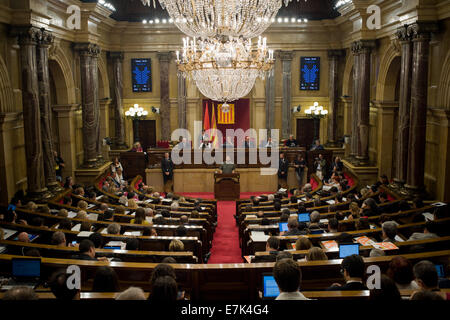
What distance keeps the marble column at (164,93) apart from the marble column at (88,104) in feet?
13.6

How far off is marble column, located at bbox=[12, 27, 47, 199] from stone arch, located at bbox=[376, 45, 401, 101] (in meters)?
10.4

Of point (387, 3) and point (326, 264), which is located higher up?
point (387, 3)

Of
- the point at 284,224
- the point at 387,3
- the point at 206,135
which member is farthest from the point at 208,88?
the point at 206,135

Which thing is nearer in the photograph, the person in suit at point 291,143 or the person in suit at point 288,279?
the person in suit at point 288,279

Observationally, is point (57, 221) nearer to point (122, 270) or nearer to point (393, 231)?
point (122, 270)

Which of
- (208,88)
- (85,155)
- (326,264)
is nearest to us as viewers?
(326,264)

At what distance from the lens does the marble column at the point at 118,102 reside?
62.2 feet

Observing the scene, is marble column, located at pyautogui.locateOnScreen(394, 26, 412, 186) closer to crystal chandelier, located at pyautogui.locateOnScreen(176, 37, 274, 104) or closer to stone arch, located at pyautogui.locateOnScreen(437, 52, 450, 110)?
stone arch, located at pyautogui.locateOnScreen(437, 52, 450, 110)

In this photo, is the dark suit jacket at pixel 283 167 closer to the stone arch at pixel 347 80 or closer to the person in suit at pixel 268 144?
the person in suit at pixel 268 144

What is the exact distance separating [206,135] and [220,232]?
8.21 meters

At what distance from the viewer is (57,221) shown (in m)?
8.65

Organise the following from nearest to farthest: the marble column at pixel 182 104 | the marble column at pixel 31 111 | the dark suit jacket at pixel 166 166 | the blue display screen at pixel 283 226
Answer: the blue display screen at pixel 283 226 → the marble column at pixel 31 111 → the dark suit jacket at pixel 166 166 → the marble column at pixel 182 104

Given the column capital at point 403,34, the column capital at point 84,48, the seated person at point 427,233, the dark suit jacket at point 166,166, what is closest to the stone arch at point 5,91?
the column capital at point 84,48
